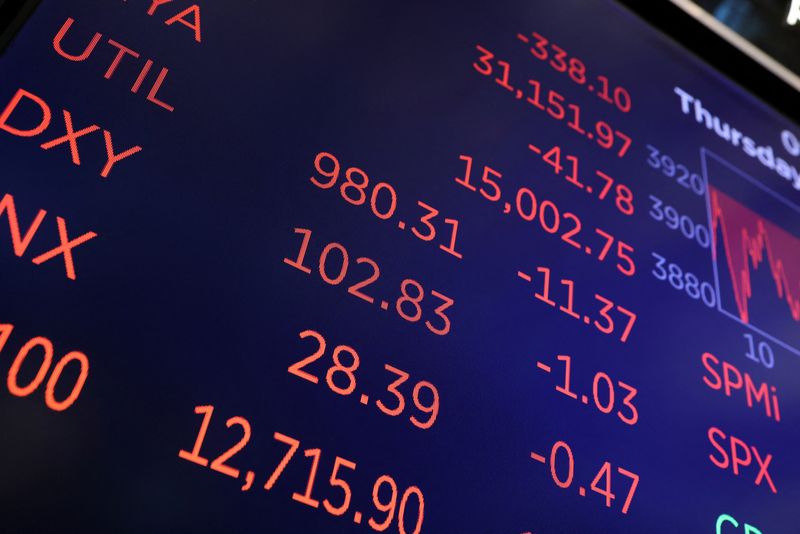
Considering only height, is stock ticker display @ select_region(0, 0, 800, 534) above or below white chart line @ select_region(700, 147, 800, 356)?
below

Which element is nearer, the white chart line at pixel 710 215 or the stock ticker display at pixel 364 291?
the stock ticker display at pixel 364 291

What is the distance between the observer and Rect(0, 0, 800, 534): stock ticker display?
1106 mm

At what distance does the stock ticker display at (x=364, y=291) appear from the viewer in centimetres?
111

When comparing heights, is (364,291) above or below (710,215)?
below

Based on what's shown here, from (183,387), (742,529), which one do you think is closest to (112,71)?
(183,387)

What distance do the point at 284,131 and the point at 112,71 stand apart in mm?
316

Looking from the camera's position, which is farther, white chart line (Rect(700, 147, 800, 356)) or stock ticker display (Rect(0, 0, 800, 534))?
white chart line (Rect(700, 147, 800, 356))

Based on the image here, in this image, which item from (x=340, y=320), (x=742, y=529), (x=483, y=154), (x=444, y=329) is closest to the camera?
(x=340, y=320)

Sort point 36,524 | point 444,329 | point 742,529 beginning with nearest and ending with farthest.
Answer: point 36,524, point 444,329, point 742,529

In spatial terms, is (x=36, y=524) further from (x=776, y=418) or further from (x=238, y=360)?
(x=776, y=418)

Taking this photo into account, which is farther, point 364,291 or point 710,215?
point 710,215

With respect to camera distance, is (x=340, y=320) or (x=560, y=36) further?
(x=560, y=36)

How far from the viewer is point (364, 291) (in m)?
1.38

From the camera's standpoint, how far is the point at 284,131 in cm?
146
